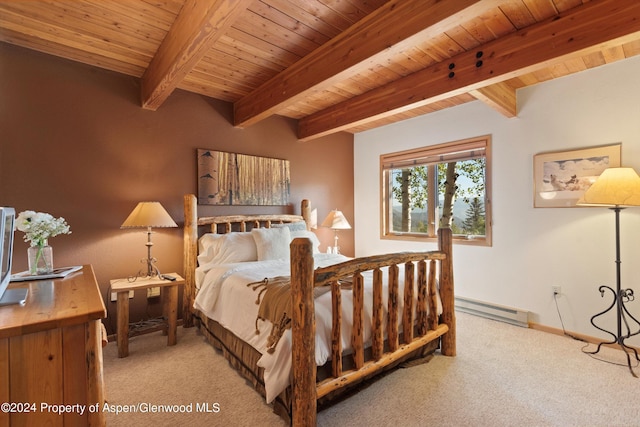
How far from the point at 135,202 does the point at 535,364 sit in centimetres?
384

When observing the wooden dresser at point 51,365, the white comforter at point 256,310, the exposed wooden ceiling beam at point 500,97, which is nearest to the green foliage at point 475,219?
the exposed wooden ceiling beam at point 500,97

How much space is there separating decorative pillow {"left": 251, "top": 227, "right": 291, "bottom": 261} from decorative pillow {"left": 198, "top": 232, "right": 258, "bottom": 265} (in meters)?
0.09

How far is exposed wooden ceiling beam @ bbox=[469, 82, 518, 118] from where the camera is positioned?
2674mm

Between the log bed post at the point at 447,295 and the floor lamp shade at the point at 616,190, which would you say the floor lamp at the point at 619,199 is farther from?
the log bed post at the point at 447,295

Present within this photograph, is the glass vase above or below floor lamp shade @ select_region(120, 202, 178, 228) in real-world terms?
below

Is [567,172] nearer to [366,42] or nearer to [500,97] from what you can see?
[500,97]

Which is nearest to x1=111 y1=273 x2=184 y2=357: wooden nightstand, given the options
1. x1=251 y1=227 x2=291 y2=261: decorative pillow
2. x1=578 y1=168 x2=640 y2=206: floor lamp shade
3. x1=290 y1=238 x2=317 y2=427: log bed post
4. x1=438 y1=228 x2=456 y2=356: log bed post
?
x1=251 y1=227 x2=291 y2=261: decorative pillow

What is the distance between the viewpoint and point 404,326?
2152mm

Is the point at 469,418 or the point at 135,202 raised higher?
the point at 135,202

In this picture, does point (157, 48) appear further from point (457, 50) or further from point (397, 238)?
point (397, 238)

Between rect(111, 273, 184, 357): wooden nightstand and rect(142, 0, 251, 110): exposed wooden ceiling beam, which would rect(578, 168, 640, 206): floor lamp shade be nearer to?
rect(142, 0, 251, 110): exposed wooden ceiling beam

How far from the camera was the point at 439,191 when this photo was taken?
12.8 ft

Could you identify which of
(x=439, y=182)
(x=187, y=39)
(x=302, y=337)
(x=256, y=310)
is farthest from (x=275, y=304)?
(x=439, y=182)

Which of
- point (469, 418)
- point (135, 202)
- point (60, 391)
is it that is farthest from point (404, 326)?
point (135, 202)
